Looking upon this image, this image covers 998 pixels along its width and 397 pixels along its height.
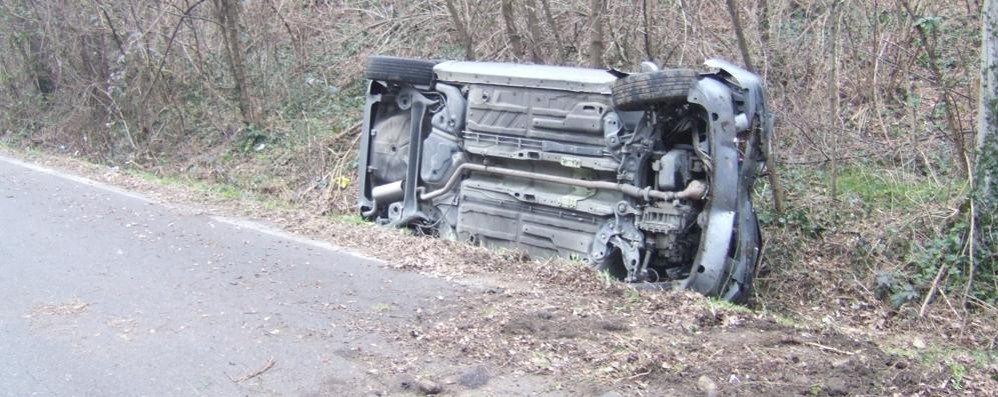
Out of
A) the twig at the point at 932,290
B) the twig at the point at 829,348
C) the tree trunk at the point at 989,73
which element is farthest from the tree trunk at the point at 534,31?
the twig at the point at 829,348

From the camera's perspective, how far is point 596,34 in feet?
37.8

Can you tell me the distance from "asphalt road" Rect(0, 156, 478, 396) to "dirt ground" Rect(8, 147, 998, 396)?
265 millimetres

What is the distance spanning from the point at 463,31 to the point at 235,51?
4512 mm

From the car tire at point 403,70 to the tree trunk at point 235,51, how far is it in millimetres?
6759

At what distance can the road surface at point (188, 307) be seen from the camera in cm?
482

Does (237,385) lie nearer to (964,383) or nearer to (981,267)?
(964,383)

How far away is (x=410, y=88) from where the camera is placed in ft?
30.6

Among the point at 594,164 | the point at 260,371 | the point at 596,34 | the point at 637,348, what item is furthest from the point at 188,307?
the point at 596,34

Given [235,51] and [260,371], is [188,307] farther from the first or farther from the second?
[235,51]

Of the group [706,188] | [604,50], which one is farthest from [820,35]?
[706,188]

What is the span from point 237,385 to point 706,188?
4.01 meters

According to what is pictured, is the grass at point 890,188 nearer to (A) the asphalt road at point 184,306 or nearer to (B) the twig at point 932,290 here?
(B) the twig at point 932,290

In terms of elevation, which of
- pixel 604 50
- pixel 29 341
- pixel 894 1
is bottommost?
pixel 29 341

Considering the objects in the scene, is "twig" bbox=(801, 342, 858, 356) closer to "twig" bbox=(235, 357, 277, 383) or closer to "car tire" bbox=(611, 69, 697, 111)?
"car tire" bbox=(611, 69, 697, 111)
